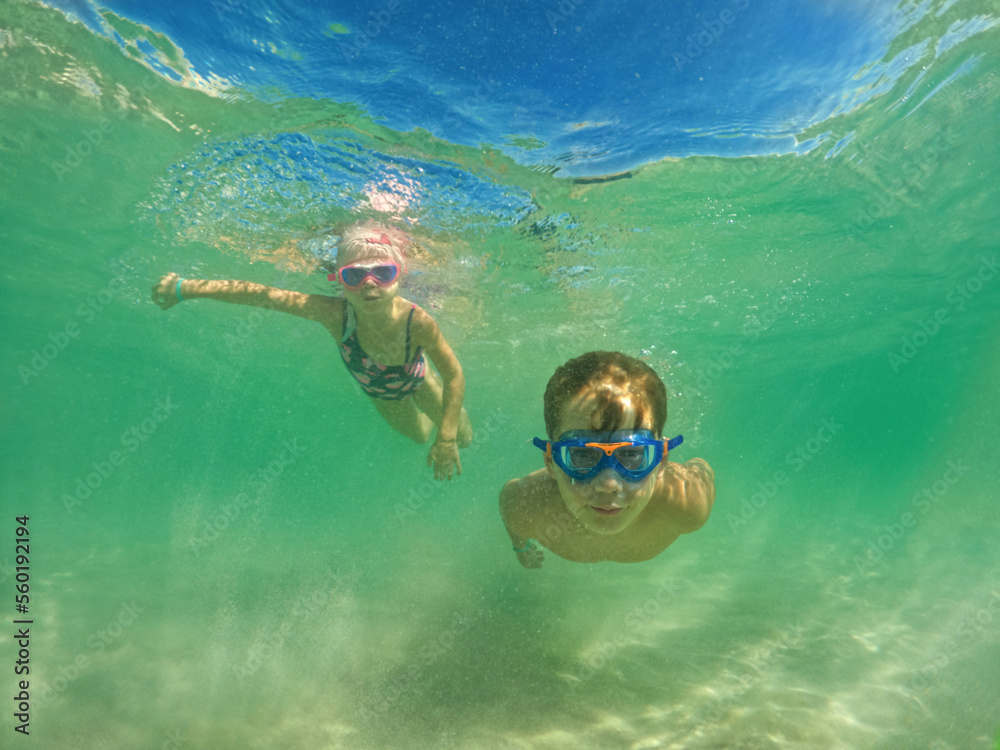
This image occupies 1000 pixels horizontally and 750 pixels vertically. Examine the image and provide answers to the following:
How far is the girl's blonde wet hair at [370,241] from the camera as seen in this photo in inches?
467

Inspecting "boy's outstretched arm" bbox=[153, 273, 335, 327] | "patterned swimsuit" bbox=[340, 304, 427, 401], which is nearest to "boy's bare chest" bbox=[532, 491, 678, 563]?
"patterned swimsuit" bbox=[340, 304, 427, 401]

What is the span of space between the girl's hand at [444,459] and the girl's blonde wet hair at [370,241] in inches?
242

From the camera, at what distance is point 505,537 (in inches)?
653

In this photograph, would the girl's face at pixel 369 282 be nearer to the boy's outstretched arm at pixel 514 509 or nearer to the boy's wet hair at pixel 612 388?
the boy's outstretched arm at pixel 514 509

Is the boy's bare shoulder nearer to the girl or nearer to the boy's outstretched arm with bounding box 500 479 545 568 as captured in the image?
the boy's outstretched arm with bounding box 500 479 545 568

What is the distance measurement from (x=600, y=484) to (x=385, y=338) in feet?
19.3

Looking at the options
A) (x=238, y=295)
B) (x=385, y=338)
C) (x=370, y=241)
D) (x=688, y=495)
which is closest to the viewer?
(x=688, y=495)

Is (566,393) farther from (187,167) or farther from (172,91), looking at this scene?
(187,167)

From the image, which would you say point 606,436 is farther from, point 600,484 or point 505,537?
point 505,537

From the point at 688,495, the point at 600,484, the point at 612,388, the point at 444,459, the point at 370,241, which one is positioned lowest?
the point at 600,484

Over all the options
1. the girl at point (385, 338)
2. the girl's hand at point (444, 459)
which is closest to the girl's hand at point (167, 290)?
the girl at point (385, 338)

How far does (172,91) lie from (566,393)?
8.57 metres

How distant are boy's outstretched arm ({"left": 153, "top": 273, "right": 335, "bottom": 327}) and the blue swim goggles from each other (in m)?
5.49

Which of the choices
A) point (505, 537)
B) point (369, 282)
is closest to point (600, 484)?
point (369, 282)
